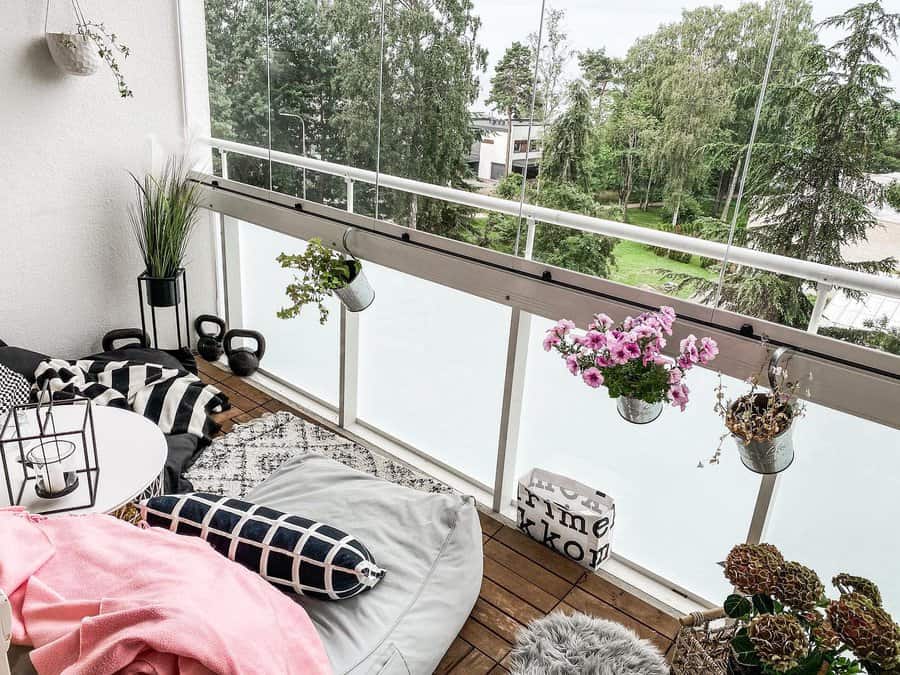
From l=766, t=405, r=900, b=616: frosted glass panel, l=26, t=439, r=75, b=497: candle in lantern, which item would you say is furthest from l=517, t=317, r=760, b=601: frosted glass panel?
l=26, t=439, r=75, b=497: candle in lantern

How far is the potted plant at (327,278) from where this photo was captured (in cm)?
281

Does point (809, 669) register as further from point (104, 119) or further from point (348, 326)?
point (104, 119)

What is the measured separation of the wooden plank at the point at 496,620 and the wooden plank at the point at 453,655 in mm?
118

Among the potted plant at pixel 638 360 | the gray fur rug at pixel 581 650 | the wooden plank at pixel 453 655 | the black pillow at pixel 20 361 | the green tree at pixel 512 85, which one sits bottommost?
the wooden plank at pixel 453 655

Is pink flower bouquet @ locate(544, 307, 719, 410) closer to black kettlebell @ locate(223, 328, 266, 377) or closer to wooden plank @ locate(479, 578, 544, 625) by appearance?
wooden plank @ locate(479, 578, 544, 625)

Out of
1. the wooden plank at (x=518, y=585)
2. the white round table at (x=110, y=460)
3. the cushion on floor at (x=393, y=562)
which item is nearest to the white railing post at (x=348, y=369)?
the cushion on floor at (x=393, y=562)

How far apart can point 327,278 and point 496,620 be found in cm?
141

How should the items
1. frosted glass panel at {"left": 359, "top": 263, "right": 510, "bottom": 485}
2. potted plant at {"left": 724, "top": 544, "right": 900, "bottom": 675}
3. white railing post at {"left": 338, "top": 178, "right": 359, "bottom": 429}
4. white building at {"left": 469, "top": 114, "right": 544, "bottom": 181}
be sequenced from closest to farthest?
potted plant at {"left": 724, "top": 544, "right": 900, "bottom": 675}
white building at {"left": 469, "top": 114, "right": 544, "bottom": 181}
frosted glass panel at {"left": 359, "top": 263, "right": 510, "bottom": 485}
white railing post at {"left": 338, "top": 178, "right": 359, "bottom": 429}

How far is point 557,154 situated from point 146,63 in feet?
7.68

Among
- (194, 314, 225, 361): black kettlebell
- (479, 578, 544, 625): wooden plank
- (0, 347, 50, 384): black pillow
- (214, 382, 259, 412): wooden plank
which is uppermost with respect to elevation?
(0, 347, 50, 384): black pillow

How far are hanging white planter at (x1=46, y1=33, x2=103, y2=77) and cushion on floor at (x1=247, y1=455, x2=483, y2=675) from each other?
2045 mm

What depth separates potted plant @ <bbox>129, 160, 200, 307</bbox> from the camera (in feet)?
11.5

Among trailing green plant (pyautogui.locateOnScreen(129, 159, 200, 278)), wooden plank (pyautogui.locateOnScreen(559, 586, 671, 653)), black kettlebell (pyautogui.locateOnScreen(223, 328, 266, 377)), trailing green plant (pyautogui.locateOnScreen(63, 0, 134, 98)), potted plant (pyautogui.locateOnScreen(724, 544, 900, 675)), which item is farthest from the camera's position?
black kettlebell (pyautogui.locateOnScreen(223, 328, 266, 377))

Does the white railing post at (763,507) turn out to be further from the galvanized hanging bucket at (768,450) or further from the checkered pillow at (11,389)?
the checkered pillow at (11,389)
